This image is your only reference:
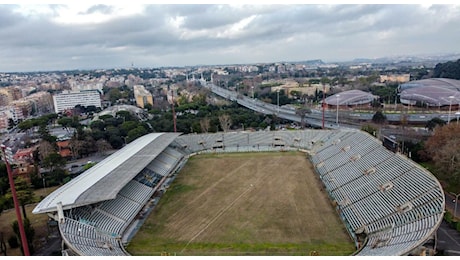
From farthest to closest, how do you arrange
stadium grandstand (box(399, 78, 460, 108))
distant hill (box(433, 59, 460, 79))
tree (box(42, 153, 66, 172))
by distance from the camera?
distant hill (box(433, 59, 460, 79)) < stadium grandstand (box(399, 78, 460, 108)) < tree (box(42, 153, 66, 172))

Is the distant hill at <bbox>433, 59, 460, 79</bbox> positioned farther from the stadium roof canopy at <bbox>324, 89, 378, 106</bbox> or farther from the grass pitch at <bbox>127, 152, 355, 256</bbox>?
the grass pitch at <bbox>127, 152, 355, 256</bbox>

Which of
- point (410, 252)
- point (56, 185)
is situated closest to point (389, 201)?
point (410, 252)

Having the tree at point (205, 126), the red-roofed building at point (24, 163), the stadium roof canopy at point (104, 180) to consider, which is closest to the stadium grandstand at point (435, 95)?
the tree at point (205, 126)

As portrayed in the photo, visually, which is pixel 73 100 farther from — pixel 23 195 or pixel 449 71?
pixel 449 71

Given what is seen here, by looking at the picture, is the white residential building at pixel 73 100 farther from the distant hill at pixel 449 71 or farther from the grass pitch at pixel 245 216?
the distant hill at pixel 449 71

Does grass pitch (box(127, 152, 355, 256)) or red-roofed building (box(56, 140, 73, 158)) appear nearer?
grass pitch (box(127, 152, 355, 256))

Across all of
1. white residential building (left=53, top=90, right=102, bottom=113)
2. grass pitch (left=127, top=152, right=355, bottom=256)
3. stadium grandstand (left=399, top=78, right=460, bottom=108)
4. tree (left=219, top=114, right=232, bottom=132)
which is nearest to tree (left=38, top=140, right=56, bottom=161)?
grass pitch (left=127, top=152, right=355, bottom=256)

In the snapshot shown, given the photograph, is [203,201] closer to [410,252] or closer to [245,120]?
[410,252]
